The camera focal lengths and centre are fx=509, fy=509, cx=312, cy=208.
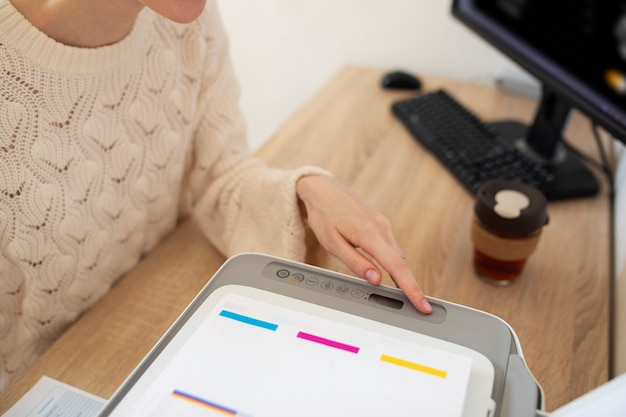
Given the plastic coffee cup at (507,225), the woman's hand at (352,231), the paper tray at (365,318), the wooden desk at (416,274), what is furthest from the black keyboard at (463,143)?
the paper tray at (365,318)

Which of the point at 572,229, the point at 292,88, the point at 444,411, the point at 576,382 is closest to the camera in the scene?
the point at 444,411

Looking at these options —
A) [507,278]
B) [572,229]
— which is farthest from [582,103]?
[507,278]

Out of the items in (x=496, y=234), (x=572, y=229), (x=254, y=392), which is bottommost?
(x=572, y=229)

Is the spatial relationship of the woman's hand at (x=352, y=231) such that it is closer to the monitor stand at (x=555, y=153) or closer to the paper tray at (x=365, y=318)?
the paper tray at (x=365, y=318)

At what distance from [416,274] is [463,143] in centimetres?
35

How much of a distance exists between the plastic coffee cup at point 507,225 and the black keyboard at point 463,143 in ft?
0.65

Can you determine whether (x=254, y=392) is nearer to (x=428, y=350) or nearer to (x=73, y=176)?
(x=428, y=350)

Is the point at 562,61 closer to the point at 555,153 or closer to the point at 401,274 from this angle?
the point at 555,153

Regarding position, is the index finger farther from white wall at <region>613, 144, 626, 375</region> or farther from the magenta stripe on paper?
white wall at <region>613, 144, 626, 375</region>

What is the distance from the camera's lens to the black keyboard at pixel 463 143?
83 cm

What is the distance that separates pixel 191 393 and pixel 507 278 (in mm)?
457

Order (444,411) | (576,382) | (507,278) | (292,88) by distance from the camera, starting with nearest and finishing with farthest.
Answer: (444,411) → (576,382) → (507,278) → (292,88)

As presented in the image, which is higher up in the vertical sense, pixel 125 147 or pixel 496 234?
pixel 125 147

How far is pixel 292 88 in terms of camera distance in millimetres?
1568
